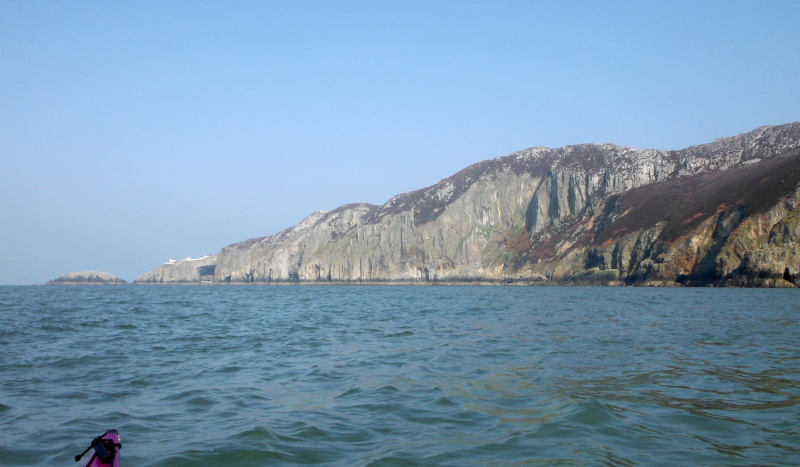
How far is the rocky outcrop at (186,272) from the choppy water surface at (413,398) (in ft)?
492

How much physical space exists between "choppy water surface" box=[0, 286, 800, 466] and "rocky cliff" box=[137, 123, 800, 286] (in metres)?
50.2

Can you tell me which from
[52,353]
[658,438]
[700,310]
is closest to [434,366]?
[658,438]

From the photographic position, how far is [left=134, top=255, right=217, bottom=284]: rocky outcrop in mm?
158125

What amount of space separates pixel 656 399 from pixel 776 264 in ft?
180

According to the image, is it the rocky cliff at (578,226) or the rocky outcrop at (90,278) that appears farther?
the rocky outcrop at (90,278)

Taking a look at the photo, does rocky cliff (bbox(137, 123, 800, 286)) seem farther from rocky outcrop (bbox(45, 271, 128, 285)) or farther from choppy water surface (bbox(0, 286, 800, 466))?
choppy water surface (bbox(0, 286, 800, 466))

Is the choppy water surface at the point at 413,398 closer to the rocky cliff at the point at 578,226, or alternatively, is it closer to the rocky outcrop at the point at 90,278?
the rocky cliff at the point at 578,226

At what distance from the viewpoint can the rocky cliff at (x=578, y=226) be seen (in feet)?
195

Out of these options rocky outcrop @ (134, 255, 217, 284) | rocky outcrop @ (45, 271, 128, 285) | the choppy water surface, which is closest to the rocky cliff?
rocky outcrop @ (134, 255, 217, 284)

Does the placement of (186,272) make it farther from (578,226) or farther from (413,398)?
(413,398)

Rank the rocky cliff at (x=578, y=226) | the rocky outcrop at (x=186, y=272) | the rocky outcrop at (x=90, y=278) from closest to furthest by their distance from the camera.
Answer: the rocky cliff at (x=578, y=226)
the rocky outcrop at (x=186, y=272)
the rocky outcrop at (x=90, y=278)

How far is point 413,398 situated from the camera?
26.7 feet

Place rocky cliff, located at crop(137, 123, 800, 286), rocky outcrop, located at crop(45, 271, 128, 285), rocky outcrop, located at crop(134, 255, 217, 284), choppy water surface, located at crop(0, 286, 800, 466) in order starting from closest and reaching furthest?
1. choppy water surface, located at crop(0, 286, 800, 466)
2. rocky cliff, located at crop(137, 123, 800, 286)
3. rocky outcrop, located at crop(134, 255, 217, 284)
4. rocky outcrop, located at crop(45, 271, 128, 285)

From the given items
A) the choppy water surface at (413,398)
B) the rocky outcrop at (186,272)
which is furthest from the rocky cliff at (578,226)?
the choppy water surface at (413,398)
